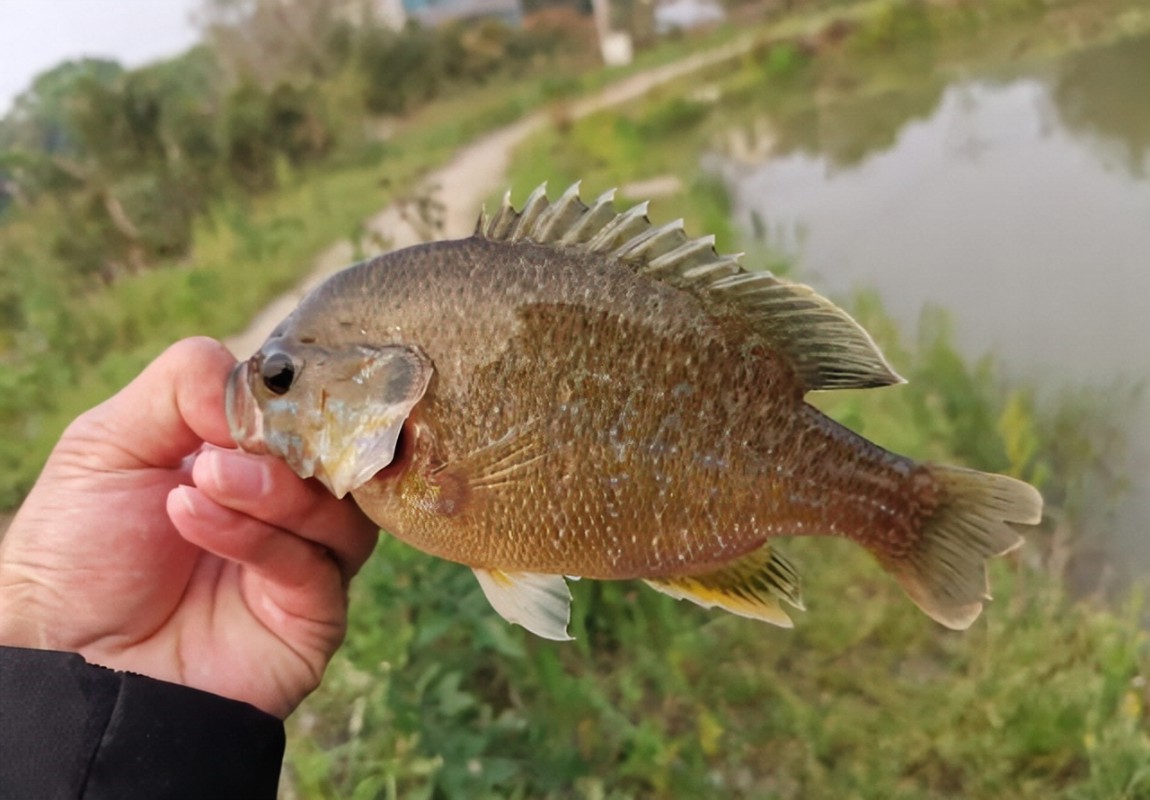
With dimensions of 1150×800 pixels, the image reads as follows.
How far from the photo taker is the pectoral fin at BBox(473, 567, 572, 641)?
140cm

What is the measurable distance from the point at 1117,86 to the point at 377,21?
20.7 m

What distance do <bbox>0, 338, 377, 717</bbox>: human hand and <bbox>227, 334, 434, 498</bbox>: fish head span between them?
0.24 ft

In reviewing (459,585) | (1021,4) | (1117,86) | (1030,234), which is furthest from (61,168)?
(1021,4)

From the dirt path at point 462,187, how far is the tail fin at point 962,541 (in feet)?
4.10

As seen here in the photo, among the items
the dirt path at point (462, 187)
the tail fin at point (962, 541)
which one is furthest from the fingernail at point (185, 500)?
the tail fin at point (962, 541)

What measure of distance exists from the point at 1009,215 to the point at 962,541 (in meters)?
7.12

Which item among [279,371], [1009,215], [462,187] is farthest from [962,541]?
[462,187]

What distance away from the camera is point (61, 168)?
10.9 meters

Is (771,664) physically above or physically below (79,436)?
below

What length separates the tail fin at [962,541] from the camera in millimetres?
1427

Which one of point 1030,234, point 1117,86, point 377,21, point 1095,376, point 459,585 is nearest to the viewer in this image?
point 459,585

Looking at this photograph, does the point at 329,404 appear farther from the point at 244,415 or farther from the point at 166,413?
the point at 166,413

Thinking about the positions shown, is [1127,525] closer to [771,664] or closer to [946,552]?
[771,664]

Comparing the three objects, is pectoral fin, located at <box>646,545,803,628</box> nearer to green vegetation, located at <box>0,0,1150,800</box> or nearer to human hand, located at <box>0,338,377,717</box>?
human hand, located at <box>0,338,377,717</box>
